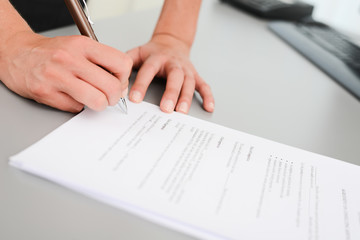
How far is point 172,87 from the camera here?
60cm

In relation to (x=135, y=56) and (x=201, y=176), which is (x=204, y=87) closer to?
(x=135, y=56)

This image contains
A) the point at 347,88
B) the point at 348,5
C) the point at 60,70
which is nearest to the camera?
the point at 60,70

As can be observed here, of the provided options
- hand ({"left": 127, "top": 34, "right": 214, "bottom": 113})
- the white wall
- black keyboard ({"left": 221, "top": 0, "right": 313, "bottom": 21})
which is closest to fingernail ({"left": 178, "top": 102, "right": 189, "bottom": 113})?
hand ({"left": 127, "top": 34, "right": 214, "bottom": 113})

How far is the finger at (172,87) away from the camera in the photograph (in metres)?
0.55

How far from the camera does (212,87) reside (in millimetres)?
700

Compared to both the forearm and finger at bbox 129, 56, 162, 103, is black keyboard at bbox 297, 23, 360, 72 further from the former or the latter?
finger at bbox 129, 56, 162, 103

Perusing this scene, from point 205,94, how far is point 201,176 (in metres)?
0.26

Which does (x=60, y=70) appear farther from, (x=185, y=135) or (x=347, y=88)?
(x=347, y=88)

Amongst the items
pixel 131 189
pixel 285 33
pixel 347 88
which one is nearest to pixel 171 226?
pixel 131 189

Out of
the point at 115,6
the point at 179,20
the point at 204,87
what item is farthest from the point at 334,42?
the point at 115,6

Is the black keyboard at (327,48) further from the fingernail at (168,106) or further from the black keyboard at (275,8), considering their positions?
the fingernail at (168,106)

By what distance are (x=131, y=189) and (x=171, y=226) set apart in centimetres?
6

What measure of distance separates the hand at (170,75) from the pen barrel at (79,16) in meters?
0.12

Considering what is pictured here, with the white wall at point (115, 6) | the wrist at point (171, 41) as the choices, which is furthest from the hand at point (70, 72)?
the white wall at point (115, 6)
